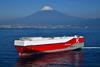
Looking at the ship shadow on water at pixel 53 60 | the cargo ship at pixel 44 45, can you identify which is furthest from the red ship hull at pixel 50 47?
the ship shadow on water at pixel 53 60

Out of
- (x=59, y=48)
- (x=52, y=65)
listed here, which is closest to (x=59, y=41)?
(x=59, y=48)

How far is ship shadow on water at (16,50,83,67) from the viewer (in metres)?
30.0

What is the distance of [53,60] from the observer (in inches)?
1314

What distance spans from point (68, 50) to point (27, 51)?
27.5 ft

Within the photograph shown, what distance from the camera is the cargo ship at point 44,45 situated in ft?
119

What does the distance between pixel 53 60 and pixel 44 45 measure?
18.3 feet

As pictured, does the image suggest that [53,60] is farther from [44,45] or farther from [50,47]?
[50,47]

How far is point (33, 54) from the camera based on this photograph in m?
37.2

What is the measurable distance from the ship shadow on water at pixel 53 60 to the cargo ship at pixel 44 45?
27.2 inches

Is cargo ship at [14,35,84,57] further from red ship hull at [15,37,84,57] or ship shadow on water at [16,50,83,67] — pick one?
ship shadow on water at [16,50,83,67]

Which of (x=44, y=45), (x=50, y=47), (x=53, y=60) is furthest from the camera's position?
(x=50, y=47)

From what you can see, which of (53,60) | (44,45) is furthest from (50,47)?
(53,60)

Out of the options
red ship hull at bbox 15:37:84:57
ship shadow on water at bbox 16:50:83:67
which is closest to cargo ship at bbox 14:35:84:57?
red ship hull at bbox 15:37:84:57

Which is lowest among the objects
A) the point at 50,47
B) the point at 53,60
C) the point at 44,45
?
the point at 53,60
